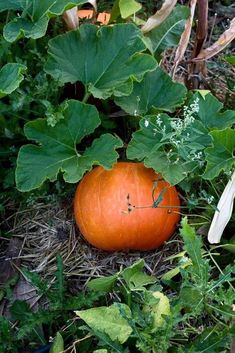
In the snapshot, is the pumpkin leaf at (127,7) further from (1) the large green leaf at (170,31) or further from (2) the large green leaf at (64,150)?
(2) the large green leaf at (64,150)

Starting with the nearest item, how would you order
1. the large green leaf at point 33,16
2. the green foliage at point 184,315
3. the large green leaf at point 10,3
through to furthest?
the green foliage at point 184,315, the large green leaf at point 33,16, the large green leaf at point 10,3

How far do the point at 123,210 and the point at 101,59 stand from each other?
430 mm

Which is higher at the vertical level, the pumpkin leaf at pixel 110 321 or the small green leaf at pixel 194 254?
the small green leaf at pixel 194 254

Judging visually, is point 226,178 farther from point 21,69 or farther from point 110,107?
point 21,69

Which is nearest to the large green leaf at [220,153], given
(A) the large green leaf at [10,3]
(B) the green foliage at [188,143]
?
(B) the green foliage at [188,143]

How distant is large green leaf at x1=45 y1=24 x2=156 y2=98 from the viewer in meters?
2.06

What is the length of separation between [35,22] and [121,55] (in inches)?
10.0

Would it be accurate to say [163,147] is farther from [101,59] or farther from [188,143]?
[101,59]

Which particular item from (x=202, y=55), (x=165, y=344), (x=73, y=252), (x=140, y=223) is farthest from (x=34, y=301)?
(x=202, y=55)

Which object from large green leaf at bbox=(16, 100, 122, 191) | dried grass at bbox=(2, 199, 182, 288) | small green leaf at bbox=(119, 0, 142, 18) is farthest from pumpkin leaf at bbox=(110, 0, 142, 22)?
dried grass at bbox=(2, 199, 182, 288)

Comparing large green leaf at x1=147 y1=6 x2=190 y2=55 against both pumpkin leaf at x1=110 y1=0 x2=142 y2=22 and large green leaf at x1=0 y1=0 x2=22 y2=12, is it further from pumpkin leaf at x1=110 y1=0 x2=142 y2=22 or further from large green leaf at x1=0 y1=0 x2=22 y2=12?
large green leaf at x1=0 y1=0 x2=22 y2=12

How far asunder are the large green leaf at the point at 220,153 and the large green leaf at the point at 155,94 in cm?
21

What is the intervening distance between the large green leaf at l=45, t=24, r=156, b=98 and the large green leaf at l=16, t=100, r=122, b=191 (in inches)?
3.4

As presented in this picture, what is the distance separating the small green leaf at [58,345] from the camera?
6.11 ft
